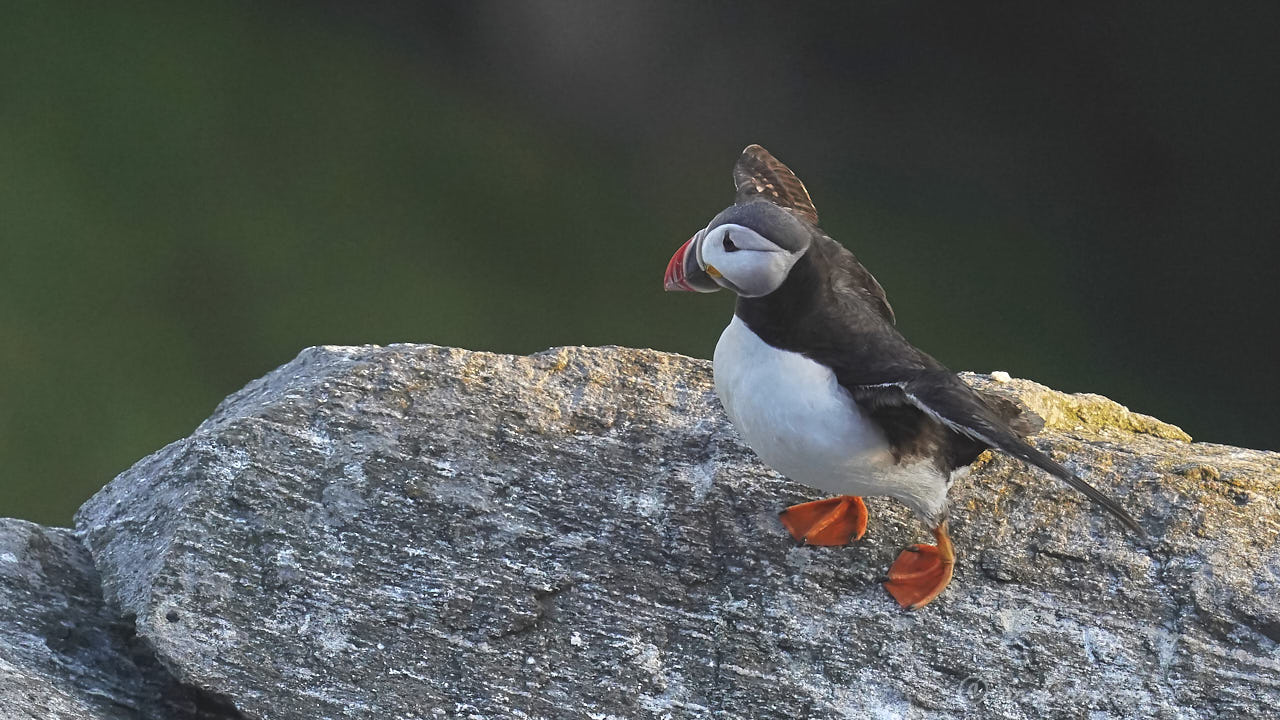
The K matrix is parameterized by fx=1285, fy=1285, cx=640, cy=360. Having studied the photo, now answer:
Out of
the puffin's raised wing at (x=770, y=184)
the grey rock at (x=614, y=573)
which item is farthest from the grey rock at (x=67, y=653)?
the puffin's raised wing at (x=770, y=184)

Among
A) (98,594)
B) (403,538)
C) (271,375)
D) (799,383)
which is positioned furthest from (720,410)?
(98,594)

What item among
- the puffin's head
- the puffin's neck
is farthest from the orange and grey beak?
the puffin's neck

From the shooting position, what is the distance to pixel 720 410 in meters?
4.16

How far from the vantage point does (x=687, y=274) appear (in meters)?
3.34

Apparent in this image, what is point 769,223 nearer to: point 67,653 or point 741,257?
point 741,257

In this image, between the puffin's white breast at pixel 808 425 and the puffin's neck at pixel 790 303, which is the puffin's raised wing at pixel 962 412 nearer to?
the puffin's white breast at pixel 808 425

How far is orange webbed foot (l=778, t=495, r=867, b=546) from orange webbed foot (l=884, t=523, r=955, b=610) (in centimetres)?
17

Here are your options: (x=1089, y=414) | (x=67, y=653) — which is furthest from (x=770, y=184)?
(x=67, y=653)

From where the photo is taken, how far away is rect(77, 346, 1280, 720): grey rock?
131 inches

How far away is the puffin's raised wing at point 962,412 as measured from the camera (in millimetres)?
3006

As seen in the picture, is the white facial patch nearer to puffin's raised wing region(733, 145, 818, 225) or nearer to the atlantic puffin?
the atlantic puffin

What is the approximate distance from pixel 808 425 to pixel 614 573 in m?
0.70

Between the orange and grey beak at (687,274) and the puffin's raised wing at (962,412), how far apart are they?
0.47 m

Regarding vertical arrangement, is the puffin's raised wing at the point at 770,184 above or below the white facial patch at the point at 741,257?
above
